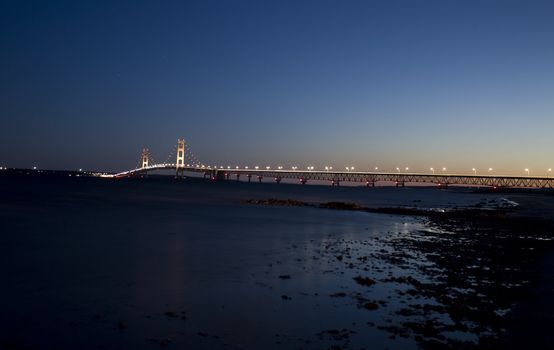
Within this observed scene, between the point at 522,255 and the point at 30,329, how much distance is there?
16445 millimetres

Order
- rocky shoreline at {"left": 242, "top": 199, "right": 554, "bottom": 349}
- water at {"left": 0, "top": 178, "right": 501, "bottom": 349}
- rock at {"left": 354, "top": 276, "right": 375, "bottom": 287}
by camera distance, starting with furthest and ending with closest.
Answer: rock at {"left": 354, "top": 276, "right": 375, "bottom": 287} < rocky shoreline at {"left": 242, "top": 199, "right": 554, "bottom": 349} < water at {"left": 0, "top": 178, "right": 501, "bottom": 349}

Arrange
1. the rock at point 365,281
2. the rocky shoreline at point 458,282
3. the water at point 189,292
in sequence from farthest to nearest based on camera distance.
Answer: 1. the rock at point 365,281
2. the rocky shoreline at point 458,282
3. the water at point 189,292

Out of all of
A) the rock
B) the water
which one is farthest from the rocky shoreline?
the water

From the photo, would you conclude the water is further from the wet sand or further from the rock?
the rock

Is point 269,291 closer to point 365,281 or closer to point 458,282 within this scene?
point 365,281

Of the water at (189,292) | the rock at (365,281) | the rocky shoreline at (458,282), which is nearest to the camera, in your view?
the water at (189,292)

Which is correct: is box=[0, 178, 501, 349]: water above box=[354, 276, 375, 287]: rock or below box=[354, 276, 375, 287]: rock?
below

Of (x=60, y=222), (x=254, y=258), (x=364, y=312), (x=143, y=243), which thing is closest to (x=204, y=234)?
(x=143, y=243)

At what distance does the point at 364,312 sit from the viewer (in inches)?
398

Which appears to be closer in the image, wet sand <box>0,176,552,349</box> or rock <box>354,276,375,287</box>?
wet sand <box>0,176,552,349</box>

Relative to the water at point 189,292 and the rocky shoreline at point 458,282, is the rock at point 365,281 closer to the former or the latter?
the rocky shoreline at point 458,282

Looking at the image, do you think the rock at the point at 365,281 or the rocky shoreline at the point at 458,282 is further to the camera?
the rock at the point at 365,281

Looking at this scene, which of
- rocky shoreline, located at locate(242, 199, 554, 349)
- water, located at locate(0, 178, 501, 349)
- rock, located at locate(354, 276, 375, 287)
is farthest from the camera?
rock, located at locate(354, 276, 375, 287)

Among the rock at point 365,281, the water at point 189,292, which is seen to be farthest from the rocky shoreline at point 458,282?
the water at point 189,292
